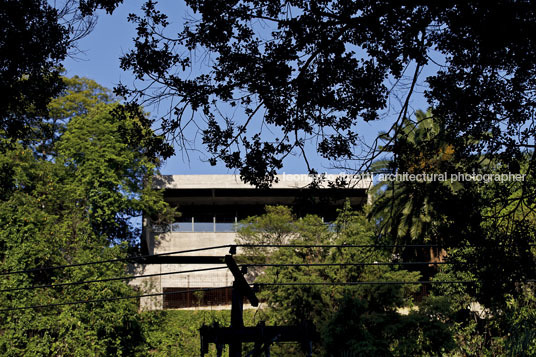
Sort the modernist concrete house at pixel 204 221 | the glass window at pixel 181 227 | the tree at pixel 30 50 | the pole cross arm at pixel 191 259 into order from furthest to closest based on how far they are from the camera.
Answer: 1. the pole cross arm at pixel 191 259
2. the glass window at pixel 181 227
3. the modernist concrete house at pixel 204 221
4. the tree at pixel 30 50

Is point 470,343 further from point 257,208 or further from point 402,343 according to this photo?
point 257,208

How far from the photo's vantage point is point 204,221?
43.2m

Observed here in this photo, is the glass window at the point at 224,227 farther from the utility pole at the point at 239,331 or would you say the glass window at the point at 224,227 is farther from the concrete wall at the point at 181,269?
the utility pole at the point at 239,331

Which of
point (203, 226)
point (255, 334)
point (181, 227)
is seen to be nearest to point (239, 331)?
point (255, 334)

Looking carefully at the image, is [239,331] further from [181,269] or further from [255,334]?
[181,269]

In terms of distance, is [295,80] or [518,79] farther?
[295,80]

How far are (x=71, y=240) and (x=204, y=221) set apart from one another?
1508cm

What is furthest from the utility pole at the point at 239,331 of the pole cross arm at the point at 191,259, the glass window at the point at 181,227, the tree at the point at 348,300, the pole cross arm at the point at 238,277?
the pole cross arm at the point at 191,259

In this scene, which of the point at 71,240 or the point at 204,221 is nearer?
the point at 71,240

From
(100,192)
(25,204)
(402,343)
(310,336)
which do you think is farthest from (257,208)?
(310,336)

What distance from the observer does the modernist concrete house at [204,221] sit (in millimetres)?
36250

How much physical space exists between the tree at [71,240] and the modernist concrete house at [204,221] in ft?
16.0

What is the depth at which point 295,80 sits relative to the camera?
1005cm

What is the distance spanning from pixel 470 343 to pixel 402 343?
15.4 ft
